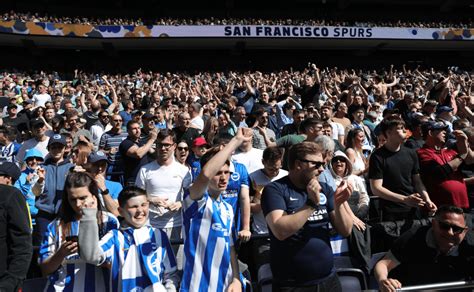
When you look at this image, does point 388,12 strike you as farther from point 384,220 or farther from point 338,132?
point 384,220

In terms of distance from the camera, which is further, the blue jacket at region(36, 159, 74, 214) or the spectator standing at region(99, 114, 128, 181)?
the spectator standing at region(99, 114, 128, 181)

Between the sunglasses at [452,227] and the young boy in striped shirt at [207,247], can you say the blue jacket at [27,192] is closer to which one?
the young boy in striped shirt at [207,247]

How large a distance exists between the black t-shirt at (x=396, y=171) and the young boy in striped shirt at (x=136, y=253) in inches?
105

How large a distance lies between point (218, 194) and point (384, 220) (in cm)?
247

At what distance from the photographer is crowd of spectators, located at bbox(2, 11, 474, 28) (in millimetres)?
33550

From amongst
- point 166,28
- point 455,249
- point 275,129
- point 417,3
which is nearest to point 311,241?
point 455,249

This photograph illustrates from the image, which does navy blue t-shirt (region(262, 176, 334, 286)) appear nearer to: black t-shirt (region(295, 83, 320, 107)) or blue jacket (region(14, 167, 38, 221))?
blue jacket (region(14, 167, 38, 221))

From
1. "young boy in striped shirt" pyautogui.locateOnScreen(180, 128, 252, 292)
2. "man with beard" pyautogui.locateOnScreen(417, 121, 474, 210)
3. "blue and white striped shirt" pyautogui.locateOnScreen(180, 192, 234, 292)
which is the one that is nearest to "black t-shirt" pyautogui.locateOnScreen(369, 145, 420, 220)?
"man with beard" pyautogui.locateOnScreen(417, 121, 474, 210)

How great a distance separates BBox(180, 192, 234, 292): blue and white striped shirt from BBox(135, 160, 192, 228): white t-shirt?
167 centimetres

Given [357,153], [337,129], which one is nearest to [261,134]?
[337,129]

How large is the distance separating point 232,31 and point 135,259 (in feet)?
104

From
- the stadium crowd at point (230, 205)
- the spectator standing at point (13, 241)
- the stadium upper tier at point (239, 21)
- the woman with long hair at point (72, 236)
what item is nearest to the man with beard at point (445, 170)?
the stadium crowd at point (230, 205)

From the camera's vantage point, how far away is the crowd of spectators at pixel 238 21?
1321 inches

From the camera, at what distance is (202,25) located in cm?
3391
